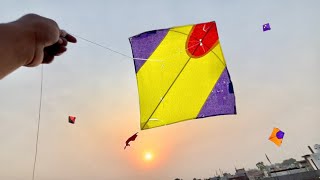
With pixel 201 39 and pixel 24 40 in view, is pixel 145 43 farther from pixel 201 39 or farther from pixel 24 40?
pixel 24 40

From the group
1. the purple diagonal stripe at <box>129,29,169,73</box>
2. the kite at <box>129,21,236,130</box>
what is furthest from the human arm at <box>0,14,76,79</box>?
the purple diagonal stripe at <box>129,29,169,73</box>

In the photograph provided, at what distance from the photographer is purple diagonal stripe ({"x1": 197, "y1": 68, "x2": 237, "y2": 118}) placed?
15.1 ft

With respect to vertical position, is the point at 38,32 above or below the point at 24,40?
above

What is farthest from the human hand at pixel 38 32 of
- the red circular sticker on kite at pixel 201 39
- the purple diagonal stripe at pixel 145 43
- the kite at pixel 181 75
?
the red circular sticker on kite at pixel 201 39

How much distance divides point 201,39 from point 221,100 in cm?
135

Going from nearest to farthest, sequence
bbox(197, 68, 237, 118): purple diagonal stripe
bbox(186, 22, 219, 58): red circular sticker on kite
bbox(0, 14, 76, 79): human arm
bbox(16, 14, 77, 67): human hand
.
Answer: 1. bbox(0, 14, 76, 79): human arm
2. bbox(16, 14, 77, 67): human hand
3. bbox(197, 68, 237, 118): purple diagonal stripe
4. bbox(186, 22, 219, 58): red circular sticker on kite

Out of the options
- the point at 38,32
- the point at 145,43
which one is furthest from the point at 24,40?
the point at 145,43

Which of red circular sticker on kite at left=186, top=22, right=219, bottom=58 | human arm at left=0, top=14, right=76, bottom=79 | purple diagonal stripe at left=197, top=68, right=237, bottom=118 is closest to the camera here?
human arm at left=0, top=14, right=76, bottom=79

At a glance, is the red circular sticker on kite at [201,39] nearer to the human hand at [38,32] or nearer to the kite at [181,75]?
the kite at [181,75]

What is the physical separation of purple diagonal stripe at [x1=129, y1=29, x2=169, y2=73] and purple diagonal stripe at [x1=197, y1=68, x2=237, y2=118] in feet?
4.96

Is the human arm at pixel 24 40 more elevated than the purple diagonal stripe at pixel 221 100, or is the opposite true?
the purple diagonal stripe at pixel 221 100

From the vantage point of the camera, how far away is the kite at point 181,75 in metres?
4.61

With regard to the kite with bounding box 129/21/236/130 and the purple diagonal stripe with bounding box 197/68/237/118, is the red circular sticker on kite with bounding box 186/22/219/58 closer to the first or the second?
the kite with bounding box 129/21/236/130

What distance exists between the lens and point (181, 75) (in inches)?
187
